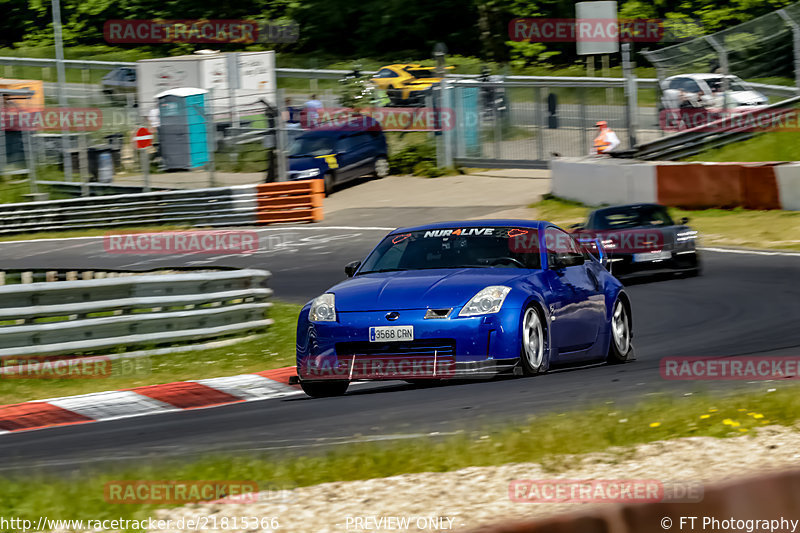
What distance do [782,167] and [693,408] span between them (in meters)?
16.0

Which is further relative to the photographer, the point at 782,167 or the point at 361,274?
the point at 782,167

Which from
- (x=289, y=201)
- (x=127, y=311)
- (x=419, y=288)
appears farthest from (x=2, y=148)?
(x=419, y=288)

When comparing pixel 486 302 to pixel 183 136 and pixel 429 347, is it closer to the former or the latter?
pixel 429 347

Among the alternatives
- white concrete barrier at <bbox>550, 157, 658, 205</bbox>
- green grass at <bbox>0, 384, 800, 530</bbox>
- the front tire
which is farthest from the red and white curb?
the front tire

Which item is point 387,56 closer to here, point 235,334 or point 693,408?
point 235,334

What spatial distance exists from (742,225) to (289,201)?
32.5 ft

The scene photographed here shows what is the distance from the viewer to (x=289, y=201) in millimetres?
26688

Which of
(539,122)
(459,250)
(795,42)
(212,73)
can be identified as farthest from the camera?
(212,73)

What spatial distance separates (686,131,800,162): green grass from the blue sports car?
16616 mm

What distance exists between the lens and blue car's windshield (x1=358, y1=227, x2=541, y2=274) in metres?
9.26

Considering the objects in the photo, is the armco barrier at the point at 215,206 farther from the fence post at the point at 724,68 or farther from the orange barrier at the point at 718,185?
the fence post at the point at 724,68

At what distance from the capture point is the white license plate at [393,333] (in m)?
8.34

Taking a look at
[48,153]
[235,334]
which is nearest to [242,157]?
[48,153]

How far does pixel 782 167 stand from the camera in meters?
21.8
